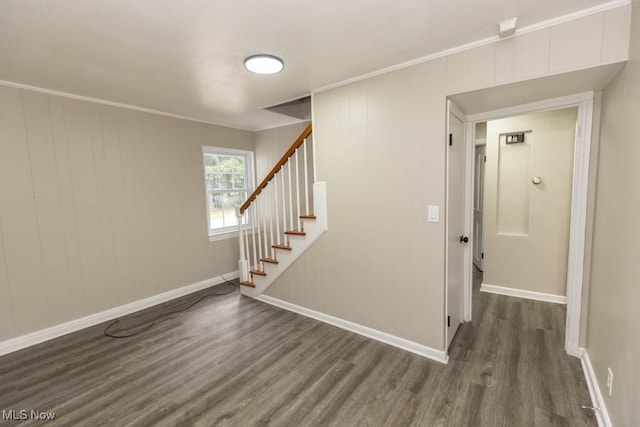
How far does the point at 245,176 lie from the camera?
4727 millimetres

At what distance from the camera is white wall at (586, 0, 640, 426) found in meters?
1.28

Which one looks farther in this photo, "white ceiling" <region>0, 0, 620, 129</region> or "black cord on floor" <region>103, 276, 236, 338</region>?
"black cord on floor" <region>103, 276, 236, 338</region>

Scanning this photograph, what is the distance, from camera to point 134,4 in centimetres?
145

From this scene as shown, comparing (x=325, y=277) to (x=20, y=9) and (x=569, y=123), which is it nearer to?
(x=20, y=9)

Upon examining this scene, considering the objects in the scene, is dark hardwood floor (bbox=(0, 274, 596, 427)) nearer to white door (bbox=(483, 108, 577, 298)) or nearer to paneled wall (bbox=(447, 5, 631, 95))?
white door (bbox=(483, 108, 577, 298))

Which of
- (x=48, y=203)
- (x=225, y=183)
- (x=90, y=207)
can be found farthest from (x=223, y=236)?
(x=48, y=203)

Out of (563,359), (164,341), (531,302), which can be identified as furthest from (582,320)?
(164,341)

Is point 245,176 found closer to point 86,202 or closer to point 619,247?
point 86,202

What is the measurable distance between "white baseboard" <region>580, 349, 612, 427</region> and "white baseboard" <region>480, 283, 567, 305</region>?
47.8 inches

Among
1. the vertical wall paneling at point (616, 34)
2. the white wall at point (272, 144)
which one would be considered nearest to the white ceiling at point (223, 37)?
the vertical wall paneling at point (616, 34)

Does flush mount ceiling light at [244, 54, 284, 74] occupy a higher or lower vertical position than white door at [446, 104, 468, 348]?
higher

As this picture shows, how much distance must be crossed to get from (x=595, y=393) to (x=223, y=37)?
326cm

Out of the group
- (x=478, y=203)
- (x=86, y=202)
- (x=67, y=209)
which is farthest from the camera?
(x=478, y=203)

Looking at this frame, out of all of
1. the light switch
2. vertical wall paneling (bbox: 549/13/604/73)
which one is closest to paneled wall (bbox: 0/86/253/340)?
the light switch
